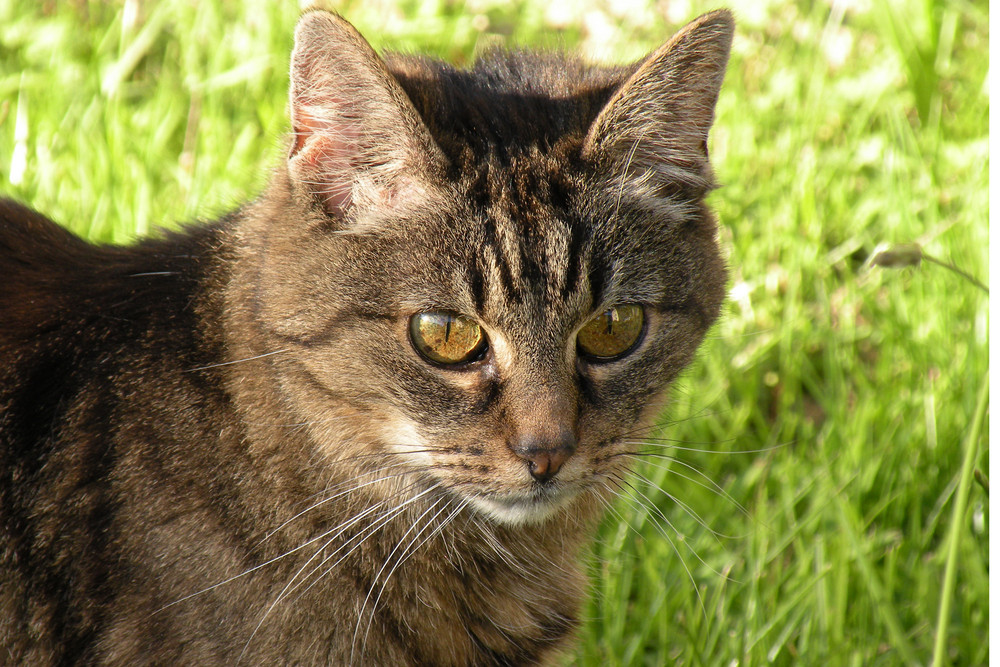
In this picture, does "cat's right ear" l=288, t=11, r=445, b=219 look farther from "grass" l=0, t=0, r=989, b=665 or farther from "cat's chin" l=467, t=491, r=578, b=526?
"cat's chin" l=467, t=491, r=578, b=526

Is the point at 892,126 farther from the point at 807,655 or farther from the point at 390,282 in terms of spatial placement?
the point at 390,282

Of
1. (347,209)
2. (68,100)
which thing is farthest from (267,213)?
(68,100)

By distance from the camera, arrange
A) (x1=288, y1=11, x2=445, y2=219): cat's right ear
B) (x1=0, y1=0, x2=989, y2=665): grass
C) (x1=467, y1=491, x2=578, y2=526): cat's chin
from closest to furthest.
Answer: (x1=288, y1=11, x2=445, y2=219): cat's right ear → (x1=467, y1=491, x2=578, y2=526): cat's chin → (x1=0, y1=0, x2=989, y2=665): grass

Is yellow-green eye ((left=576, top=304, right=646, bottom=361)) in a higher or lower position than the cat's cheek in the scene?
higher

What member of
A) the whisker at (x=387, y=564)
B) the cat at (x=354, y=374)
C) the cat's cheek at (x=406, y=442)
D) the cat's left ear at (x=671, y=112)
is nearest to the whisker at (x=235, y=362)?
the cat at (x=354, y=374)

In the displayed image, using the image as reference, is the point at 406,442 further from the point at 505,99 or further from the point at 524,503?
the point at 505,99

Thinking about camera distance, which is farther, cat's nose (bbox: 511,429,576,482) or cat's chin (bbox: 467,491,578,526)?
cat's chin (bbox: 467,491,578,526)

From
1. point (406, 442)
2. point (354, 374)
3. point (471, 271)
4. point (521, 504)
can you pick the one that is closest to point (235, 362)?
point (354, 374)

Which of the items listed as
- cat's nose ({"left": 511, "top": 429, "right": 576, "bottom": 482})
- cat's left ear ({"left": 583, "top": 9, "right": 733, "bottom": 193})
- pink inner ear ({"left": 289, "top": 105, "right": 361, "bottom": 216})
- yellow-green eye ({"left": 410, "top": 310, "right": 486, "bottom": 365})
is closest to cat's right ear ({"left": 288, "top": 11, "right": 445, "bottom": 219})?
pink inner ear ({"left": 289, "top": 105, "right": 361, "bottom": 216})
